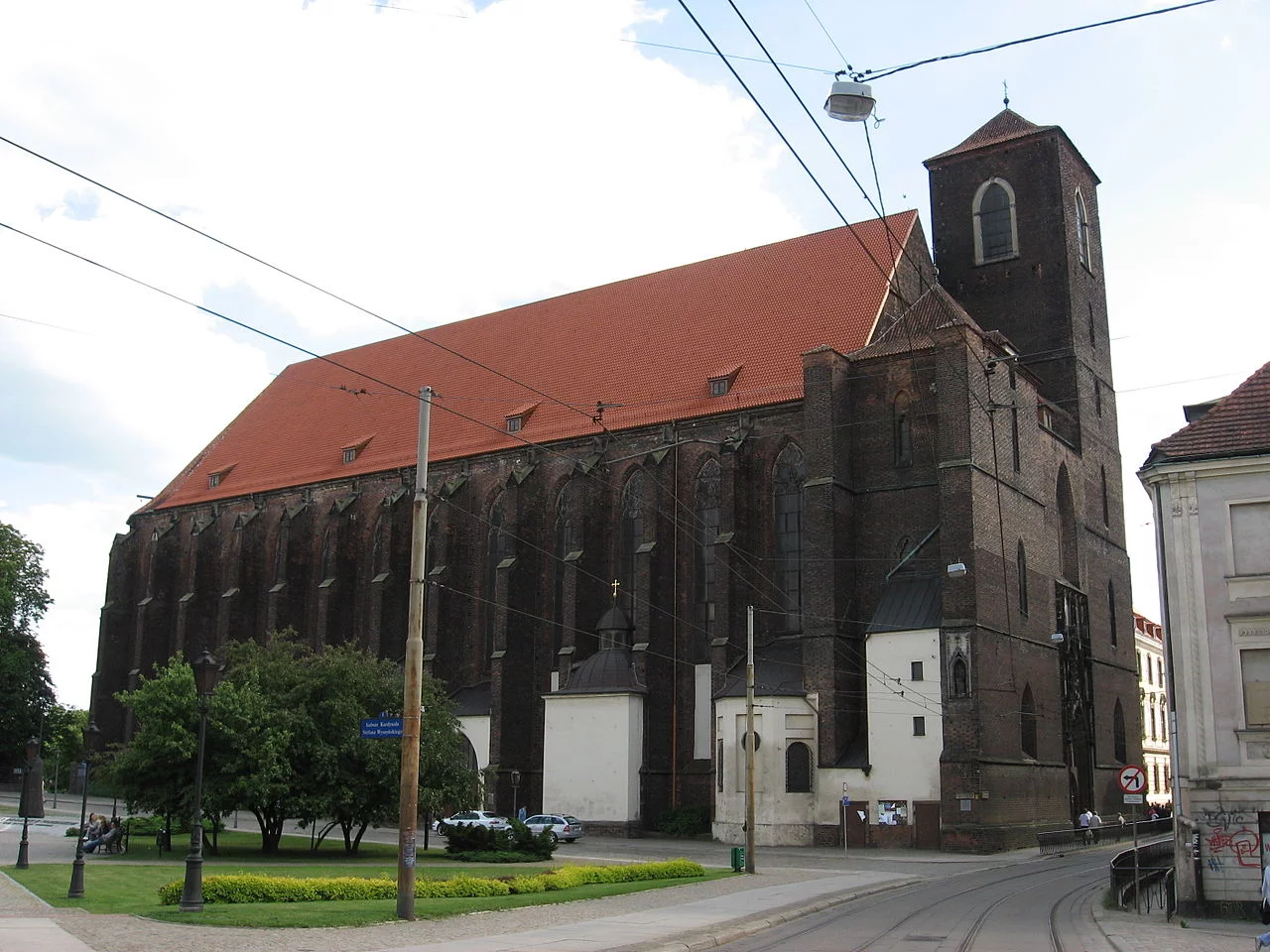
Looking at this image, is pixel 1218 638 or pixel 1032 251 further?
pixel 1032 251

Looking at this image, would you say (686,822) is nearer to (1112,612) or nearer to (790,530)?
(790,530)

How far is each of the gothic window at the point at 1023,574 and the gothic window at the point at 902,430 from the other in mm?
4541

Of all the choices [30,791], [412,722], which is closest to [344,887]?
[412,722]

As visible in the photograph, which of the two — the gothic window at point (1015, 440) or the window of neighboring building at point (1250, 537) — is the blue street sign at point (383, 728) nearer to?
the window of neighboring building at point (1250, 537)

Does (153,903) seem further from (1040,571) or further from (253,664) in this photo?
(1040,571)

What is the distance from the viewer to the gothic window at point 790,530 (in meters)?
40.8

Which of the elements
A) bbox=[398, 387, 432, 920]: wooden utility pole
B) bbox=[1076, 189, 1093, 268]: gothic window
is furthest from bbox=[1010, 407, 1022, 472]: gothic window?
bbox=[398, 387, 432, 920]: wooden utility pole

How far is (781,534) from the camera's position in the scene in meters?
41.8

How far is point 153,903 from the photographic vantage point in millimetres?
18594

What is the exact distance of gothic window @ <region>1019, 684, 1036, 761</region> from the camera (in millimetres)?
39000

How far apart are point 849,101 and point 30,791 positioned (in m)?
29.1

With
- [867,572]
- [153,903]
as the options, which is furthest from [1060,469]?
[153,903]

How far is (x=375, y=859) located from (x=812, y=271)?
26.7 metres

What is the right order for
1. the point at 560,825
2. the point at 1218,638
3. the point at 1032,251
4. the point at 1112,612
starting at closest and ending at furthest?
1. the point at 1218,638
2. the point at 560,825
3. the point at 1032,251
4. the point at 1112,612
